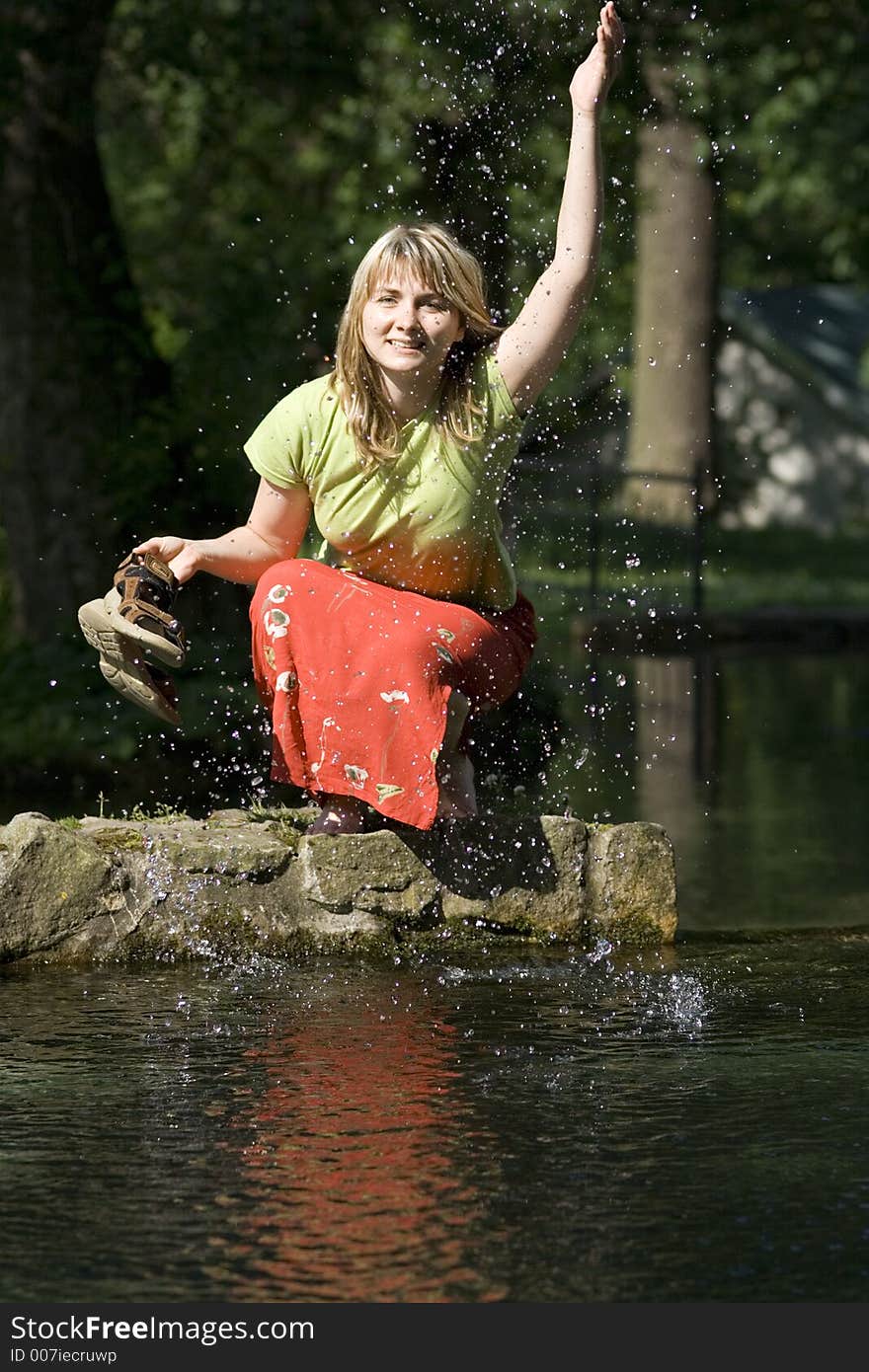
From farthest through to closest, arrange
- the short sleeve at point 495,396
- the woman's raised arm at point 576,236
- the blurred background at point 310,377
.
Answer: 1. the blurred background at point 310,377
2. the short sleeve at point 495,396
3. the woman's raised arm at point 576,236

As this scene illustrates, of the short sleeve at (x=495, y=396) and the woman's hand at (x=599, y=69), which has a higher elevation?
the woman's hand at (x=599, y=69)

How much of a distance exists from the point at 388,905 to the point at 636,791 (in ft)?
15.6

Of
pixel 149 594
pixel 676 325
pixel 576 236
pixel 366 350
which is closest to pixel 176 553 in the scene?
pixel 149 594

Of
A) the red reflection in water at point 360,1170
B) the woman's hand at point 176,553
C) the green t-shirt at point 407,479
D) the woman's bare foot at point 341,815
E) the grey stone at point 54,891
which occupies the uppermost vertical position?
the green t-shirt at point 407,479

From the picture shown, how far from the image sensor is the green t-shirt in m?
5.52

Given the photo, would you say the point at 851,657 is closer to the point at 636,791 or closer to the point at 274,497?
the point at 636,791

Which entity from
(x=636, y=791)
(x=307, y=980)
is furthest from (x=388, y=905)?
(x=636, y=791)

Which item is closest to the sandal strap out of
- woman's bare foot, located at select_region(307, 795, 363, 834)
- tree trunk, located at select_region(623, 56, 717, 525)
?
woman's bare foot, located at select_region(307, 795, 363, 834)

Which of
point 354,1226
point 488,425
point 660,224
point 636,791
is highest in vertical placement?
point 660,224

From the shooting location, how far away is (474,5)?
10945 mm

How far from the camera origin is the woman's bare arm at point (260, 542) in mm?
5617

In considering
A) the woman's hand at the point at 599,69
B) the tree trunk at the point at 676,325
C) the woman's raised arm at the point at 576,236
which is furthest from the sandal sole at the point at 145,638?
the tree trunk at the point at 676,325

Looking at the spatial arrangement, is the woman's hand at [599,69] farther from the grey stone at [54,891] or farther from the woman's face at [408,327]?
the grey stone at [54,891]

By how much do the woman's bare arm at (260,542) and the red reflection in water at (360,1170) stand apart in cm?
127
